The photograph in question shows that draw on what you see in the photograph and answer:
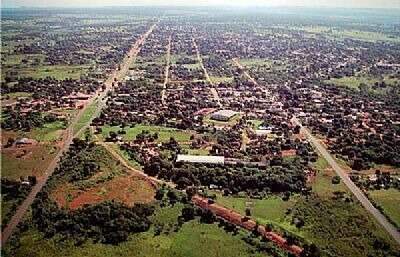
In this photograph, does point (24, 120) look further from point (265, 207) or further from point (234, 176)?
point (265, 207)

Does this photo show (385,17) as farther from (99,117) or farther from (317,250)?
(317,250)

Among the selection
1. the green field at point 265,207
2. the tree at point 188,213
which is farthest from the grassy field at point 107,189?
the green field at point 265,207

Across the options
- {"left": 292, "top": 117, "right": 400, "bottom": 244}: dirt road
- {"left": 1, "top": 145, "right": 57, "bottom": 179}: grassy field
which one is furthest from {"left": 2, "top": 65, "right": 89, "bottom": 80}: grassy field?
{"left": 292, "top": 117, "right": 400, "bottom": 244}: dirt road

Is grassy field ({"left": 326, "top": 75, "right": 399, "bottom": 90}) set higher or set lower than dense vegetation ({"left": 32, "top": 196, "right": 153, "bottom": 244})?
lower

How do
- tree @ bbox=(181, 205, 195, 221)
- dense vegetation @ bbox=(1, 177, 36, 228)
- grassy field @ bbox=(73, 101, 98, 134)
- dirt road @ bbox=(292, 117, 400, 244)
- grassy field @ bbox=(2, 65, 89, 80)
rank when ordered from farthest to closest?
grassy field @ bbox=(2, 65, 89, 80)
grassy field @ bbox=(73, 101, 98, 134)
dense vegetation @ bbox=(1, 177, 36, 228)
tree @ bbox=(181, 205, 195, 221)
dirt road @ bbox=(292, 117, 400, 244)

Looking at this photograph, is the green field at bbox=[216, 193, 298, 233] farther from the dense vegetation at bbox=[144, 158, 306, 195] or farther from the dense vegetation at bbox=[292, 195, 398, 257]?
the dense vegetation at bbox=[144, 158, 306, 195]

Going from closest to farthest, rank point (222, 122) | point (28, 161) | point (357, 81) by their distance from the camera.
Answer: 1. point (28, 161)
2. point (222, 122)
3. point (357, 81)

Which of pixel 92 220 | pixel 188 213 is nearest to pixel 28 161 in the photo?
pixel 92 220

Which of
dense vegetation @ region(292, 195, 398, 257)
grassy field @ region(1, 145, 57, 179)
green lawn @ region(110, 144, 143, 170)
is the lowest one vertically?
dense vegetation @ region(292, 195, 398, 257)
